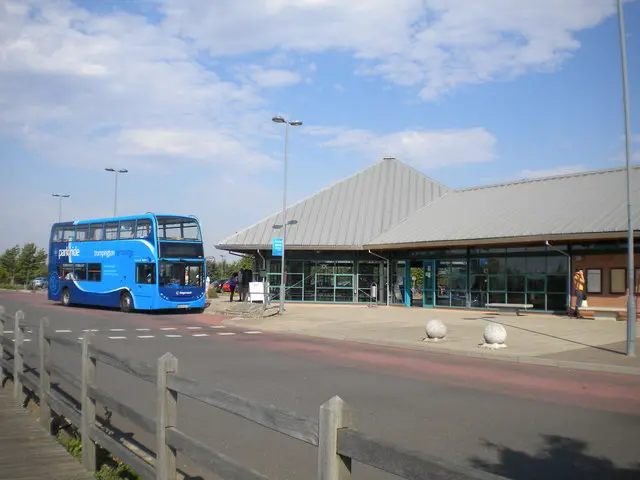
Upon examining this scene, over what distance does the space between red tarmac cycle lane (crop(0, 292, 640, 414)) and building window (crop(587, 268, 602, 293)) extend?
13030mm

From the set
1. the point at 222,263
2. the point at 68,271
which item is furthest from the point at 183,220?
the point at 222,263

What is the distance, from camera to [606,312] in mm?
25266

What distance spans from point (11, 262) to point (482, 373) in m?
78.5

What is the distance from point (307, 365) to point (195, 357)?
109 inches

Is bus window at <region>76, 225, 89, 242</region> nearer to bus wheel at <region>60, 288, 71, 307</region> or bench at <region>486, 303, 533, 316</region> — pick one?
bus wheel at <region>60, 288, 71, 307</region>

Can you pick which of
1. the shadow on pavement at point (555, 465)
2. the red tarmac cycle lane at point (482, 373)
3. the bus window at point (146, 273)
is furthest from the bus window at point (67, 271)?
the shadow on pavement at point (555, 465)

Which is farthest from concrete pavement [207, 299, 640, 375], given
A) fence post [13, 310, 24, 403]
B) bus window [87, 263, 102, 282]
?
fence post [13, 310, 24, 403]

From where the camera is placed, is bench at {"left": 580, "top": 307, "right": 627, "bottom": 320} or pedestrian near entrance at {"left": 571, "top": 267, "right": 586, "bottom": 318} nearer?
bench at {"left": 580, "top": 307, "right": 627, "bottom": 320}

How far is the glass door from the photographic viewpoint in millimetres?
34531

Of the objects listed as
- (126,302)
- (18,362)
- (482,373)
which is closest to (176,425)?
(18,362)

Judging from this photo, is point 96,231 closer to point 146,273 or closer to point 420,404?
point 146,273

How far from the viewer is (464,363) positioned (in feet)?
46.9

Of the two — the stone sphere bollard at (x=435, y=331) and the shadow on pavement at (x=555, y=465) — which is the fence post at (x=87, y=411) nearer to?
the shadow on pavement at (x=555, y=465)

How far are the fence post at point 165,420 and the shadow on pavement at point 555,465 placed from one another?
3032 millimetres
